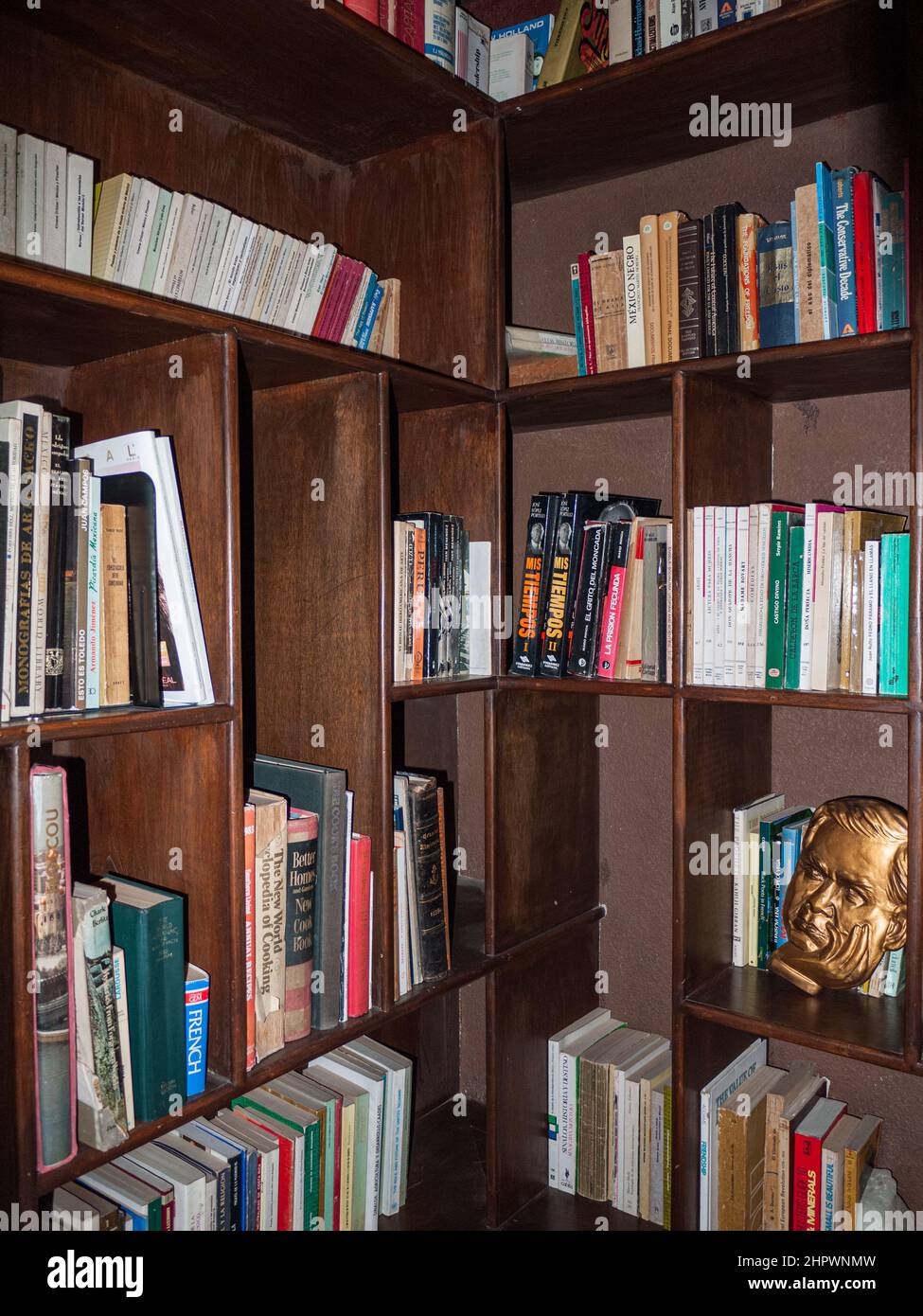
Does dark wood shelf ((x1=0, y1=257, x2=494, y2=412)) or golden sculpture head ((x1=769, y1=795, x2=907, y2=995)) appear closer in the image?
dark wood shelf ((x1=0, y1=257, x2=494, y2=412))

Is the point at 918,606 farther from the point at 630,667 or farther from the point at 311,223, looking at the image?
the point at 311,223

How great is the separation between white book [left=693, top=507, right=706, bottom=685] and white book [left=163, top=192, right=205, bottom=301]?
2.84 ft

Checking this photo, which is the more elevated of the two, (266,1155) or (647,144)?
(647,144)

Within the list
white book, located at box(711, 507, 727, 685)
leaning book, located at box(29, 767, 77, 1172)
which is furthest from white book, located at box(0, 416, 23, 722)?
white book, located at box(711, 507, 727, 685)

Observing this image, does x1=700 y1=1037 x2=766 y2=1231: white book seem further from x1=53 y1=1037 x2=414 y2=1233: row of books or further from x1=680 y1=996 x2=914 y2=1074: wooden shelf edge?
x1=53 y1=1037 x2=414 y2=1233: row of books

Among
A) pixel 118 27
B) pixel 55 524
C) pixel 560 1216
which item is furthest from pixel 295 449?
pixel 560 1216

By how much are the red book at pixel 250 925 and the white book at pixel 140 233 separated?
783mm

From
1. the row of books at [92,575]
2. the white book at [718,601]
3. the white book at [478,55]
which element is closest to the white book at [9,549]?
the row of books at [92,575]

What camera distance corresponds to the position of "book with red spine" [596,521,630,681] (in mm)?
1639

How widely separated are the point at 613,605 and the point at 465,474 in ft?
1.23

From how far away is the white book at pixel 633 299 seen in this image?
5.38 feet

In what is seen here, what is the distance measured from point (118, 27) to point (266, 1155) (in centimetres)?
167

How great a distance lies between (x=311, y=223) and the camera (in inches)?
73.4

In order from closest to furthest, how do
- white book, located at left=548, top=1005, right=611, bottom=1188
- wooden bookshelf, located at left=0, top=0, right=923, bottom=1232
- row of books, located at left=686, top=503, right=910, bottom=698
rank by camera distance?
1. wooden bookshelf, located at left=0, top=0, right=923, bottom=1232
2. row of books, located at left=686, top=503, right=910, bottom=698
3. white book, located at left=548, top=1005, right=611, bottom=1188
